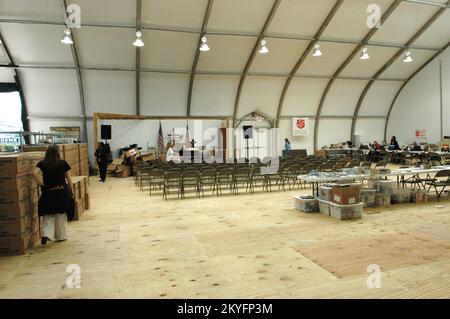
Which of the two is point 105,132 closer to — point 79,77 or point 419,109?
point 79,77

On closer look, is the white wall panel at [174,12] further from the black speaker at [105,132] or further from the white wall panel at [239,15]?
the black speaker at [105,132]

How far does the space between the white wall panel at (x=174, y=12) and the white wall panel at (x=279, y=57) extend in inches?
129

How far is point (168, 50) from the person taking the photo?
13.4 m

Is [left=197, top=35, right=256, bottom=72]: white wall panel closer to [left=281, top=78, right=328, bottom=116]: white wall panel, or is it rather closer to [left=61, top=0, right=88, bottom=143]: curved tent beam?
[left=281, top=78, right=328, bottom=116]: white wall panel

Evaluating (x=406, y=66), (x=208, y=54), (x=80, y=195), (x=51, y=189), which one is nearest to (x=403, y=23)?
(x=406, y=66)

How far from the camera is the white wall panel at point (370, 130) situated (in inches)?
728

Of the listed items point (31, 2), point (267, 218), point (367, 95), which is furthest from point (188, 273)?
point (367, 95)

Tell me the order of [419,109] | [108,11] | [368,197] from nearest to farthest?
1. [368,197]
2. [108,11]
3. [419,109]

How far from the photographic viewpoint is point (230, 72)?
14930 millimetres

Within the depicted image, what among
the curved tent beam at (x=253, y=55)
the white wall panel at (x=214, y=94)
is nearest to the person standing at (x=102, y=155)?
the white wall panel at (x=214, y=94)

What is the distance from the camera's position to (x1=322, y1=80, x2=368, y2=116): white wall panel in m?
16.9

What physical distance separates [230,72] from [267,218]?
398 inches

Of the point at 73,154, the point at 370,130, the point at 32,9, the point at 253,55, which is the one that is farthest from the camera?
the point at 370,130

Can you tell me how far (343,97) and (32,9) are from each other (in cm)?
1428
